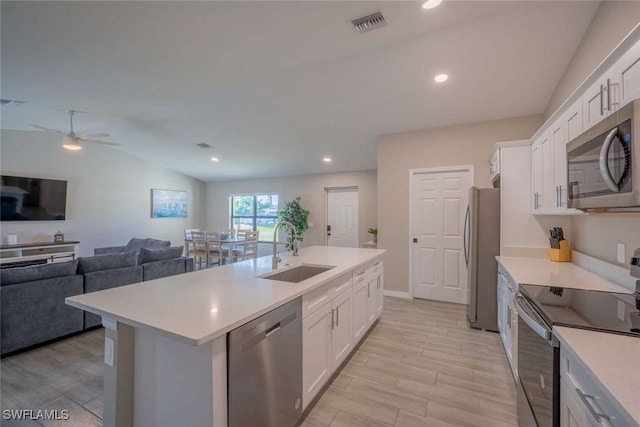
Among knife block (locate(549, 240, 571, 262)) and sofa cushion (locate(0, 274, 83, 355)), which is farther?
knife block (locate(549, 240, 571, 262))

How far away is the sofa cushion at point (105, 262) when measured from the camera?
3.13 meters

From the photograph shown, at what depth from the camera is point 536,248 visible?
2914mm

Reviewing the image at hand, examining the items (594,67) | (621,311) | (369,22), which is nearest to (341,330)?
(621,311)

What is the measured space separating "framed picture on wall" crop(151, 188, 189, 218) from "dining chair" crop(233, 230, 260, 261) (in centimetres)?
284

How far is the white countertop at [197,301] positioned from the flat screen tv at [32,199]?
5.61m

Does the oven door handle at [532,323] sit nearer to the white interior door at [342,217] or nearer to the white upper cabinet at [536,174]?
the white upper cabinet at [536,174]

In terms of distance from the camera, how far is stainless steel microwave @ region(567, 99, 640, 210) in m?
1.07

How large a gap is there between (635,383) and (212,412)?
4.74 feet

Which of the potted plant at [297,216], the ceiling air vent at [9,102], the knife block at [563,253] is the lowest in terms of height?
the knife block at [563,253]

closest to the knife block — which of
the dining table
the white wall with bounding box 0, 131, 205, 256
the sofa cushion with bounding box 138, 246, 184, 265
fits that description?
the sofa cushion with bounding box 138, 246, 184, 265

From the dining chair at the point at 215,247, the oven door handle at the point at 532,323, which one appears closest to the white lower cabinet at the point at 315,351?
the oven door handle at the point at 532,323

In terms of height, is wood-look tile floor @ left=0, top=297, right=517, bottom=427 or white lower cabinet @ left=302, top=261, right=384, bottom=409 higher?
white lower cabinet @ left=302, top=261, right=384, bottom=409

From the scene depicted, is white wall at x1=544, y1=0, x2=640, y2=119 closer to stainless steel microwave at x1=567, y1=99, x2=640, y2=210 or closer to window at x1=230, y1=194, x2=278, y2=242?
stainless steel microwave at x1=567, y1=99, x2=640, y2=210

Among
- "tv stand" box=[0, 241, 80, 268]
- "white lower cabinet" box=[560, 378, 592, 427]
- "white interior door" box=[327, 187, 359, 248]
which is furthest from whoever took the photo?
"white interior door" box=[327, 187, 359, 248]
